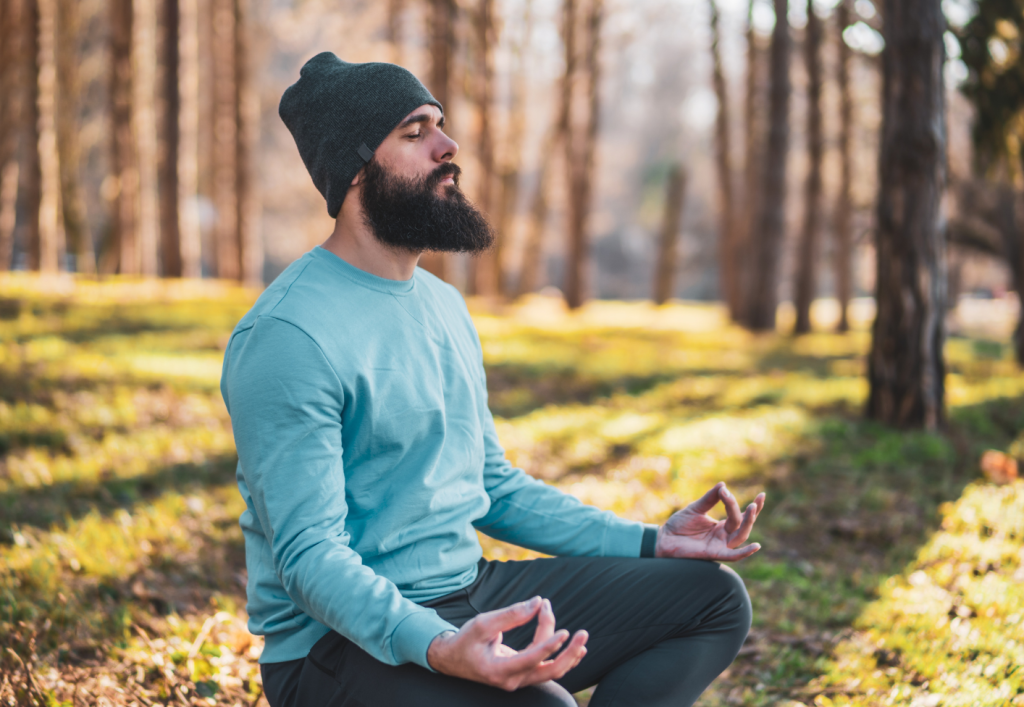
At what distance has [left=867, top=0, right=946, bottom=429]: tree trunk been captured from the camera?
6855 mm

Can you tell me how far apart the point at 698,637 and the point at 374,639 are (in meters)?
1.02

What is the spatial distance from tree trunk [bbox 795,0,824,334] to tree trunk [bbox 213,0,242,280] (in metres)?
11.7

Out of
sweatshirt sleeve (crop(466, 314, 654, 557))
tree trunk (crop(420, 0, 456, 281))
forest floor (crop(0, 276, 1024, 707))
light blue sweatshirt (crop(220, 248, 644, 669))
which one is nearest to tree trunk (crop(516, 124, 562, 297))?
tree trunk (crop(420, 0, 456, 281))

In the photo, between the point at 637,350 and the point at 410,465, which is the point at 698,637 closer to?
the point at 410,465

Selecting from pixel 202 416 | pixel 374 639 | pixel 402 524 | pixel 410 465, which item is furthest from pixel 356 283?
pixel 202 416

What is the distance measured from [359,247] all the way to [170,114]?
43.9ft

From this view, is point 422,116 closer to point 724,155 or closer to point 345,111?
point 345,111

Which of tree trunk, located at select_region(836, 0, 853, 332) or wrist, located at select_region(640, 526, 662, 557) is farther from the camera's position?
tree trunk, located at select_region(836, 0, 853, 332)

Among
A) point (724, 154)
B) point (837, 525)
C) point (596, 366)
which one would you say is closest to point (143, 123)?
point (596, 366)

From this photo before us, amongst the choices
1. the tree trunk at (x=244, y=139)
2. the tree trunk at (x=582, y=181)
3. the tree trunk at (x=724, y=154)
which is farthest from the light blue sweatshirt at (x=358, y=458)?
the tree trunk at (x=724, y=154)

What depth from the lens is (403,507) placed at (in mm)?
2086

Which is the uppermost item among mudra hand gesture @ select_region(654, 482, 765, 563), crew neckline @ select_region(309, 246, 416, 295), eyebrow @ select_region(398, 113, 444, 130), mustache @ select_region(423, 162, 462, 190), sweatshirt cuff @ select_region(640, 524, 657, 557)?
eyebrow @ select_region(398, 113, 444, 130)

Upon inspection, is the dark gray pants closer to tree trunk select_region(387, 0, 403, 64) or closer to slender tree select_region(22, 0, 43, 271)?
slender tree select_region(22, 0, 43, 271)

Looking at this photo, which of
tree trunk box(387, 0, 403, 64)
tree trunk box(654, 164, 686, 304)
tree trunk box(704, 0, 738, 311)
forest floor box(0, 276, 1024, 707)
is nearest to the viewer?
forest floor box(0, 276, 1024, 707)
